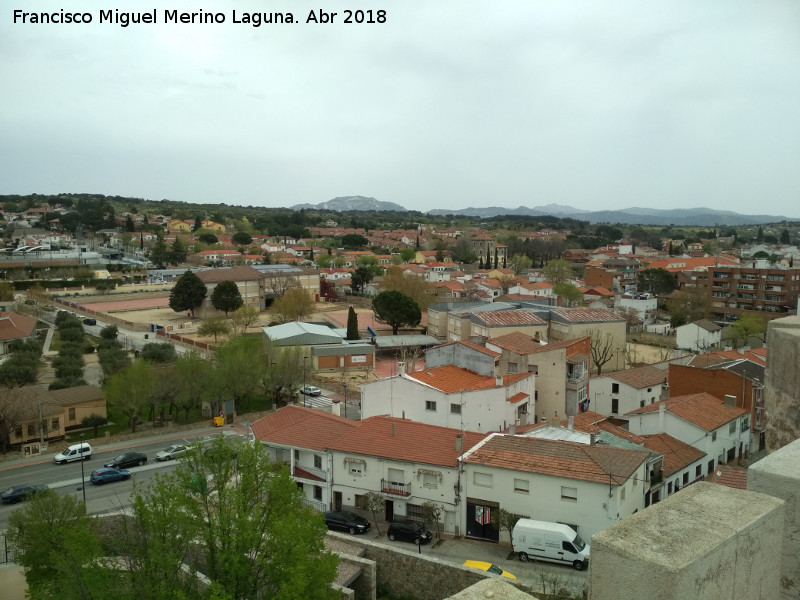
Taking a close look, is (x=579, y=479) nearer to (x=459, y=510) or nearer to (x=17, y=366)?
(x=459, y=510)

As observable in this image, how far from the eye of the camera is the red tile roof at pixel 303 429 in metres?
19.1

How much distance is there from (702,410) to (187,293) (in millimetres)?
43058

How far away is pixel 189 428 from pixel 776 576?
2596cm

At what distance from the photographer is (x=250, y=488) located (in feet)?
36.2

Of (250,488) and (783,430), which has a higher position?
(783,430)

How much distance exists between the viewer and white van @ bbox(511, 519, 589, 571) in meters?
14.8

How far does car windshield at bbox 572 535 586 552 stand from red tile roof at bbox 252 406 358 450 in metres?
7.01

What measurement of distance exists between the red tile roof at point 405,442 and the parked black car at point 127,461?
7.82 meters

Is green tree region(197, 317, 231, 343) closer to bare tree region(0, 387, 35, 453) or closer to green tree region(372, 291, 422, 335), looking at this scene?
green tree region(372, 291, 422, 335)

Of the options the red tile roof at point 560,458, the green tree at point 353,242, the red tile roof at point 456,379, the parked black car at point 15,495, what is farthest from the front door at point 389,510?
the green tree at point 353,242

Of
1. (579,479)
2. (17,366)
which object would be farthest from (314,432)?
(17,366)

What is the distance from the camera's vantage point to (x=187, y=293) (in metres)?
54.9

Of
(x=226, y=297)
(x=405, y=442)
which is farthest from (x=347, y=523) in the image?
(x=226, y=297)

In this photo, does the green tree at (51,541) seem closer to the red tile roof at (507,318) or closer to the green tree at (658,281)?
the red tile roof at (507,318)
